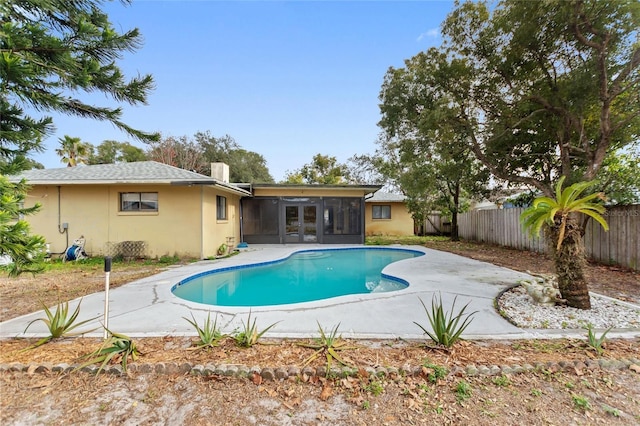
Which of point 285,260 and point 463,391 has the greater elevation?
point 463,391

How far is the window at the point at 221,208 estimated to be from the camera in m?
11.2

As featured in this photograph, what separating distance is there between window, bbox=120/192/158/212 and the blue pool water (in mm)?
4076

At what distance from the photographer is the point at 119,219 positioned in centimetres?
981

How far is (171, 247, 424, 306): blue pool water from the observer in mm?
5922

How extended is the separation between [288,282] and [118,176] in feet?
23.6

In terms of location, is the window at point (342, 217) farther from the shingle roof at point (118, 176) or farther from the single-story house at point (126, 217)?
the single-story house at point (126, 217)

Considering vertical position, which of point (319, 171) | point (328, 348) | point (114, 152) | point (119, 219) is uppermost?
point (114, 152)

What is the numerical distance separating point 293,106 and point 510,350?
53.4 feet

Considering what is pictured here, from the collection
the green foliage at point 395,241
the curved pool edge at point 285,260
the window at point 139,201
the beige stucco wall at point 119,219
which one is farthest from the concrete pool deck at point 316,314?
the green foliage at point 395,241

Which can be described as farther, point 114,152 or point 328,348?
point 114,152

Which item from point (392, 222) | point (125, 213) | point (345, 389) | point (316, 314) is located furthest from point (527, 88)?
point (125, 213)

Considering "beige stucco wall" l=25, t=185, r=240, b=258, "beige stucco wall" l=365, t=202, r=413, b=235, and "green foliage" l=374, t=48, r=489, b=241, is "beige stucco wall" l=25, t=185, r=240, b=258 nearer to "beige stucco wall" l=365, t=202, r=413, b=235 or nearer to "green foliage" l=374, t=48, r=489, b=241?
"green foliage" l=374, t=48, r=489, b=241

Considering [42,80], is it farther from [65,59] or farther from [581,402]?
[581,402]

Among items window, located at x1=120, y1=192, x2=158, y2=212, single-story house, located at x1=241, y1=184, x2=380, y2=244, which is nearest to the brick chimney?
single-story house, located at x1=241, y1=184, x2=380, y2=244
